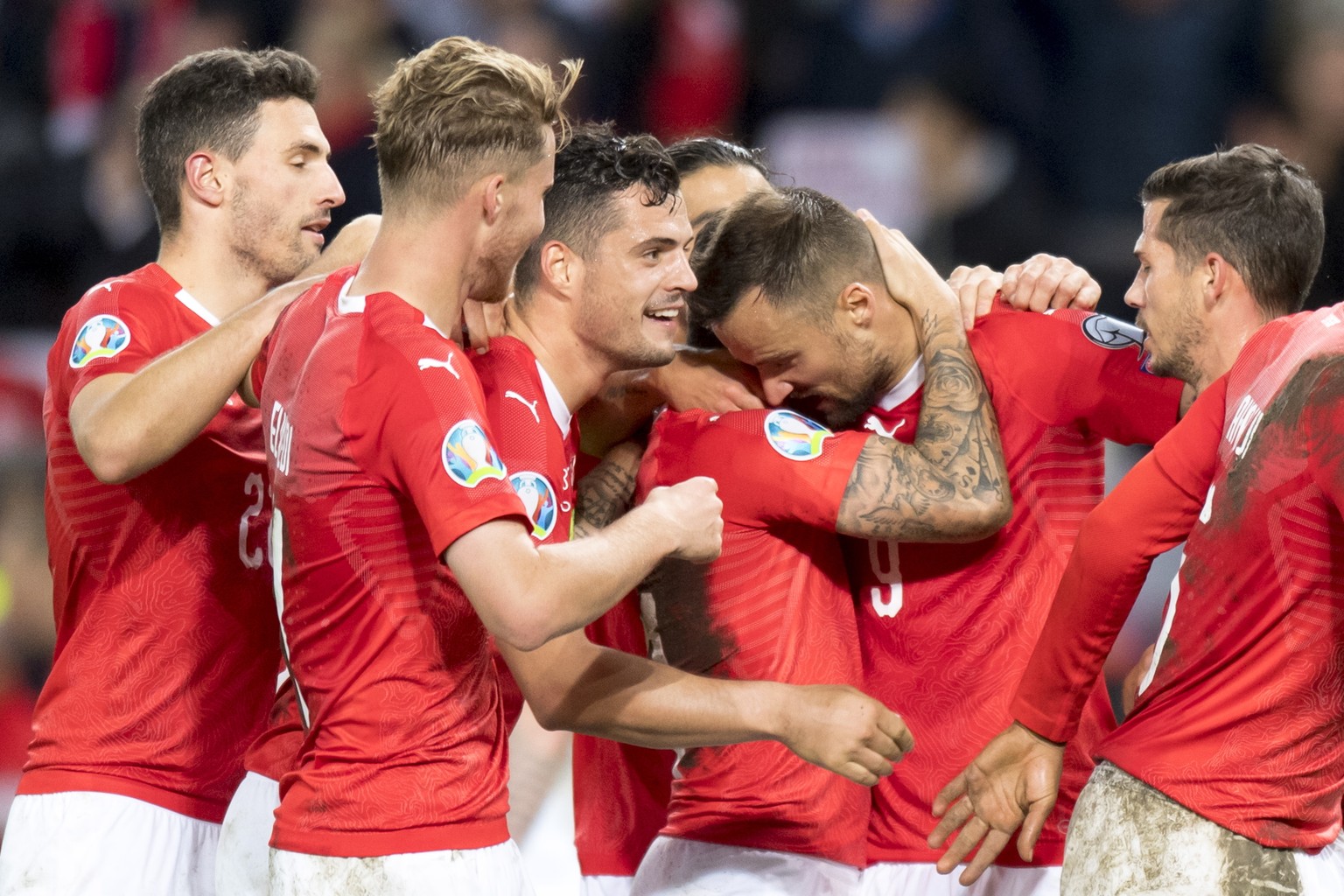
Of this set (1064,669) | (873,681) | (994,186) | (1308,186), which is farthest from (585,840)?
(994,186)

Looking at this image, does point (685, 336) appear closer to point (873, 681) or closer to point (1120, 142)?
point (873, 681)

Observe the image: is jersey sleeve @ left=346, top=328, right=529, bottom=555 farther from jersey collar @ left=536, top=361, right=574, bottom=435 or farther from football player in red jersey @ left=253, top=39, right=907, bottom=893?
jersey collar @ left=536, top=361, right=574, bottom=435

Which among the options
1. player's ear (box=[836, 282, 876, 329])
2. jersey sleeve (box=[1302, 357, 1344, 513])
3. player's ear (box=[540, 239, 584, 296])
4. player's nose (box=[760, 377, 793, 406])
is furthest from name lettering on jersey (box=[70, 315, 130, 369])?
A: jersey sleeve (box=[1302, 357, 1344, 513])

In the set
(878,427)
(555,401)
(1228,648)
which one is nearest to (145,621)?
(555,401)

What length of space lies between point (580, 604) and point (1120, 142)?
6.59m

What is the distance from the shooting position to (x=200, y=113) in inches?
166

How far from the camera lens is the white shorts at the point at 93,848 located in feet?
12.4

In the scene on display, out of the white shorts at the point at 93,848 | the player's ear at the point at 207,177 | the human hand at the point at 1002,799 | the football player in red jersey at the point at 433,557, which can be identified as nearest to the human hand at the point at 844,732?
the football player in red jersey at the point at 433,557

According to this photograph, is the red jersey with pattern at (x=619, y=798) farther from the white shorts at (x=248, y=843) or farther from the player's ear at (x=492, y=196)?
the player's ear at (x=492, y=196)

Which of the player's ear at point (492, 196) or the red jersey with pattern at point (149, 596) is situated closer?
the player's ear at point (492, 196)

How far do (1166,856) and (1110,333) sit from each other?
134 cm

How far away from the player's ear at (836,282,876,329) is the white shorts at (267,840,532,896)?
1.59 metres

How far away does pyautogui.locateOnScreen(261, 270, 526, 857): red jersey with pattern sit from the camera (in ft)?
9.82

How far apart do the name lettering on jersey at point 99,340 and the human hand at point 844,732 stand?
1.86m
